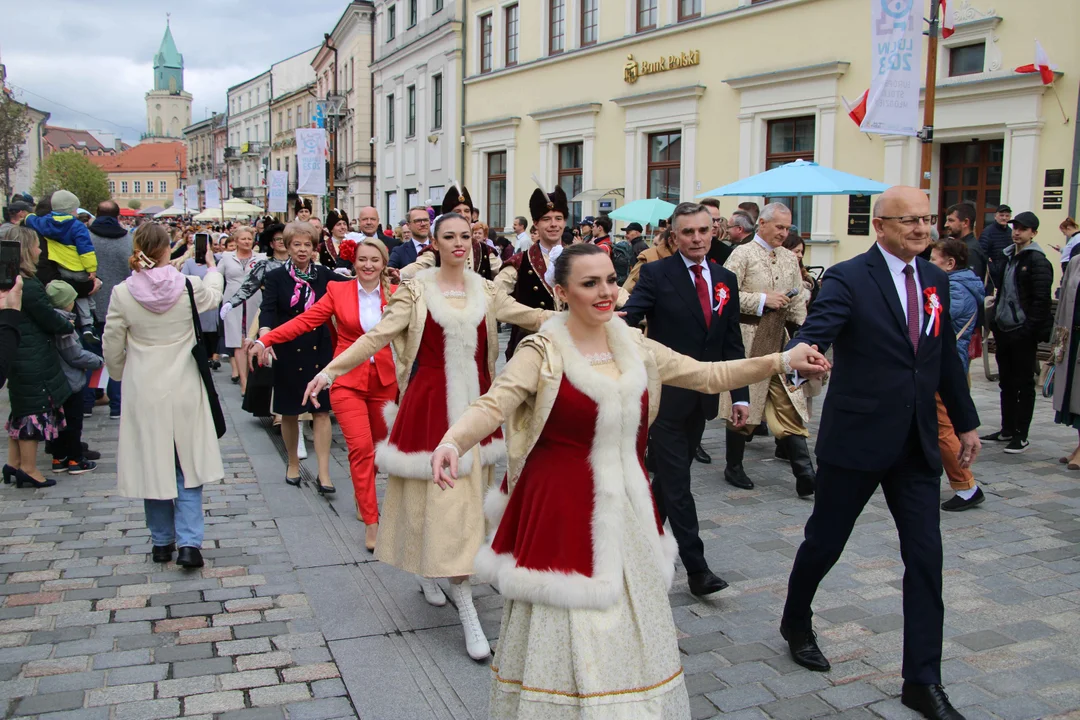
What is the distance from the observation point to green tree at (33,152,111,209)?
78250 millimetres

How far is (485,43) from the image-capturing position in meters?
29.8

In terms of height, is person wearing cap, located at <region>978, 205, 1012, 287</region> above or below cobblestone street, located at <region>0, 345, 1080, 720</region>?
above

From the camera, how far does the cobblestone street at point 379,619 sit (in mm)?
3986

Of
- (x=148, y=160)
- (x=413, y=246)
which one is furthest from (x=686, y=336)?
(x=148, y=160)

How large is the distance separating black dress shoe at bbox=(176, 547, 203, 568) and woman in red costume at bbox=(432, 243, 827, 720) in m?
2.73

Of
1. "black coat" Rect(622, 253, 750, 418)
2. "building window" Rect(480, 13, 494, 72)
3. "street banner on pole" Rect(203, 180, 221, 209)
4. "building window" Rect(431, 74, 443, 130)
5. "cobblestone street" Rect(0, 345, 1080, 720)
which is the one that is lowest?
"cobblestone street" Rect(0, 345, 1080, 720)

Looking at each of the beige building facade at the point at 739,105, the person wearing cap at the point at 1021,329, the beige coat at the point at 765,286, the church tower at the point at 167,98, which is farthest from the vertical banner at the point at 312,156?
the church tower at the point at 167,98

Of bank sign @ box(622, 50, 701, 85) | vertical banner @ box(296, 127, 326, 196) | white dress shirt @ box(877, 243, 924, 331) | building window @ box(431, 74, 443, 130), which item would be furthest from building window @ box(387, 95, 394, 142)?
white dress shirt @ box(877, 243, 924, 331)

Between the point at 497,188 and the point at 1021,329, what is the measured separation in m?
22.4

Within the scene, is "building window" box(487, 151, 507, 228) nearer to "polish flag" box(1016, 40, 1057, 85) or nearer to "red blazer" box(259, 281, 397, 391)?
"polish flag" box(1016, 40, 1057, 85)

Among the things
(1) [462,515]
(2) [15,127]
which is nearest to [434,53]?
(2) [15,127]

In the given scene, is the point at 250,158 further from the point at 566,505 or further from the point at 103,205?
the point at 566,505

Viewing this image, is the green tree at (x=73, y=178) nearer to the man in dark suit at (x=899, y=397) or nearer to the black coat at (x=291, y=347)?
the black coat at (x=291, y=347)

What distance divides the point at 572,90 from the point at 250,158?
207ft
